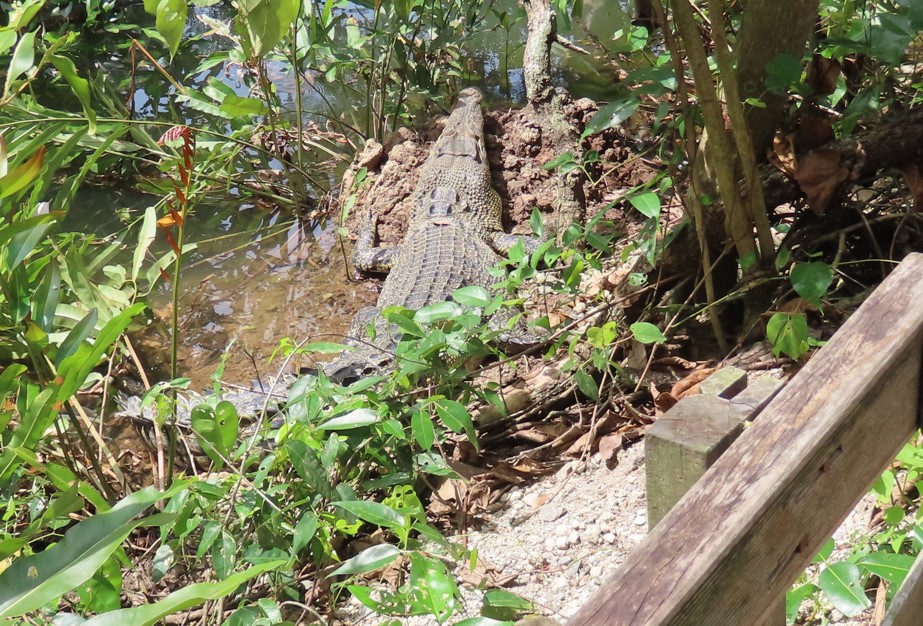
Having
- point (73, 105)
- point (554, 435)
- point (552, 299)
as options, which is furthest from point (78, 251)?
point (73, 105)

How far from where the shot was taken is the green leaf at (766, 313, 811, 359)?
220 cm

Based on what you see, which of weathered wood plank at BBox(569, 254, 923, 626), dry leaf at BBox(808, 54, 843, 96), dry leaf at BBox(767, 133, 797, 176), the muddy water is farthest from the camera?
the muddy water

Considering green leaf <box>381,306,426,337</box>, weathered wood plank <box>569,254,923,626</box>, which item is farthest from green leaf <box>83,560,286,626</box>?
green leaf <box>381,306,426,337</box>

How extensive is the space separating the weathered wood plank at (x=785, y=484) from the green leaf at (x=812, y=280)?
3.58ft

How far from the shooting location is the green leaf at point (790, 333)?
2.20 meters

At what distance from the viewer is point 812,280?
2213mm

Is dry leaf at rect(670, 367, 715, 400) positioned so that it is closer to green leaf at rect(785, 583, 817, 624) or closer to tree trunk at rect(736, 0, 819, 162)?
tree trunk at rect(736, 0, 819, 162)

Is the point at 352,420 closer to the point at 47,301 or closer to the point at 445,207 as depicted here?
the point at 47,301

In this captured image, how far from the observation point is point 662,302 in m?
2.86

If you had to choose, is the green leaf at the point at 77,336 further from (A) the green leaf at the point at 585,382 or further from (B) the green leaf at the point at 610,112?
(A) the green leaf at the point at 585,382

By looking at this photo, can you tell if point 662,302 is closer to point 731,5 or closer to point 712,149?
point 712,149

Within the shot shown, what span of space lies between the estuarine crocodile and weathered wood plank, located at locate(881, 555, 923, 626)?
2587 mm

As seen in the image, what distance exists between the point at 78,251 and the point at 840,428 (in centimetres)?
272

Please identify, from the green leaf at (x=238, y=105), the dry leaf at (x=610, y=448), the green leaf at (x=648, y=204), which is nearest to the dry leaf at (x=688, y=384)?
the dry leaf at (x=610, y=448)
